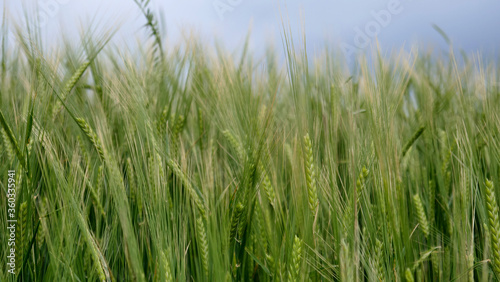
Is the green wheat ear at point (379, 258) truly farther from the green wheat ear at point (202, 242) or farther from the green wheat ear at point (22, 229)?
the green wheat ear at point (22, 229)

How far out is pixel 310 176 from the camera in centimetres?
84

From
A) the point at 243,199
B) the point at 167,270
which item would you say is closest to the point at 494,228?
the point at 243,199

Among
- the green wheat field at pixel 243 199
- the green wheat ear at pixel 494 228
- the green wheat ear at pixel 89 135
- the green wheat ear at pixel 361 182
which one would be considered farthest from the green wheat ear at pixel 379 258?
the green wheat ear at pixel 89 135

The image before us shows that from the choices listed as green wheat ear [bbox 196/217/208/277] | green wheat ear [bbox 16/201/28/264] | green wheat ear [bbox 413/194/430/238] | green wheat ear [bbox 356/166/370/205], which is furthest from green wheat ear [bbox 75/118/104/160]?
green wheat ear [bbox 413/194/430/238]

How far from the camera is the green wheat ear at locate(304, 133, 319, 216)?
83 centimetres

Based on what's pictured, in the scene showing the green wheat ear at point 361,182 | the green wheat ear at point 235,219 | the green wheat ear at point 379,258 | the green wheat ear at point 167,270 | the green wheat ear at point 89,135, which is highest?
the green wheat ear at point 89,135

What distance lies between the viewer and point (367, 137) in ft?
3.08

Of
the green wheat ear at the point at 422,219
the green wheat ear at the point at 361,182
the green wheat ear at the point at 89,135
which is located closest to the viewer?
the green wheat ear at the point at 361,182

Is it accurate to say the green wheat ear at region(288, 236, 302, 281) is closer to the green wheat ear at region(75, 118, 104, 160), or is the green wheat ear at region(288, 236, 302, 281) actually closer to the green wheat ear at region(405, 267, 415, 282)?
the green wheat ear at region(405, 267, 415, 282)

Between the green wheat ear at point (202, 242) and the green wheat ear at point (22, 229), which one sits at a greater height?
the green wheat ear at point (22, 229)

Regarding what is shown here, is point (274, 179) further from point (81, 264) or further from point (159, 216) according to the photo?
point (81, 264)

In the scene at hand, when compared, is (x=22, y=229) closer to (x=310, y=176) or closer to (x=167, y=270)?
(x=167, y=270)

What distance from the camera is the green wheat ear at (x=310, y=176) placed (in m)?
0.83

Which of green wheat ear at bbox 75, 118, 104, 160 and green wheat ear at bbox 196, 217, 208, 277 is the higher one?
green wheat ear at bbox 75, 118, 104, 160
